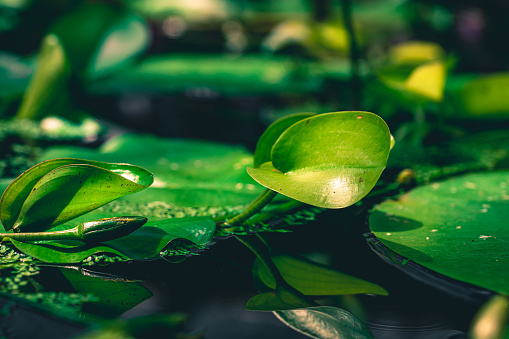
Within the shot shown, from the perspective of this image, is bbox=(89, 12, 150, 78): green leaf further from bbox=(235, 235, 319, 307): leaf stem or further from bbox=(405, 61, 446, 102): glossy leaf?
bbox=(235, 235, 319, 307): leaf stem

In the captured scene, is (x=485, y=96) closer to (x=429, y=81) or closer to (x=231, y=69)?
(x=429, y=81)

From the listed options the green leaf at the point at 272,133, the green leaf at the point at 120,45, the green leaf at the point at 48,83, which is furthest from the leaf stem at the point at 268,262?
the green leaf at the point at 120,45

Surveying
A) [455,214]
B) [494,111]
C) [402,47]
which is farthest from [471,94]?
[402,47]

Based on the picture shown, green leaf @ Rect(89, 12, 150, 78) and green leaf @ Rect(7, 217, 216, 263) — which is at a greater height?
green leaf @ Rect(89, 12, 150, 78)

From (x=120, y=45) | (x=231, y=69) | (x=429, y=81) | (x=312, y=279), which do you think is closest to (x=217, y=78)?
(x=231, y=69)

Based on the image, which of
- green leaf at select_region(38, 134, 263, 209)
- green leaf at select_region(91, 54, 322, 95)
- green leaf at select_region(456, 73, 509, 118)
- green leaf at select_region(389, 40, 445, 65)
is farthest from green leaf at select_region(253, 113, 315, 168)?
green leaf at select_region(389, 40, 445, 65)
